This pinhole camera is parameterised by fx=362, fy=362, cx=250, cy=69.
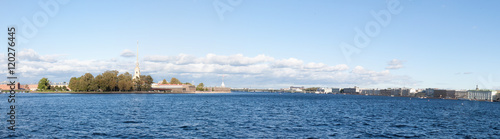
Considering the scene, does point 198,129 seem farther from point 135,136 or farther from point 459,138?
point 459,138

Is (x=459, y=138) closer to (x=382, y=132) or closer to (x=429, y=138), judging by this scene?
(x=429, y=138)

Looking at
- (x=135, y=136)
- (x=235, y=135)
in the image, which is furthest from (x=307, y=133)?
(x=135, y=136)

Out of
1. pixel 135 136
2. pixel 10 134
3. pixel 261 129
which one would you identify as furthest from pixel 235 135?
pixel 10 134

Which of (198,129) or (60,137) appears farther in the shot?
(198,129)

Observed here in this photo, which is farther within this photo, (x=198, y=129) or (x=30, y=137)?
(x=198, y=129)

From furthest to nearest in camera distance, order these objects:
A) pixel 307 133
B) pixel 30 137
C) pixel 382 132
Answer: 1. pixel 382 132
2. pixel 307 133
3. pixel 30 137

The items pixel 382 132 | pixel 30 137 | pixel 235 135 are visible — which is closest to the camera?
pixel 30 137

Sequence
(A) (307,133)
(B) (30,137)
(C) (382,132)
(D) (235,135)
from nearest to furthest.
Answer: (B) (30,137)
(D) (235,135)
(A) (307,133)
(C) (382,132)

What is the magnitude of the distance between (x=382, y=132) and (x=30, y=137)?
37240 mm

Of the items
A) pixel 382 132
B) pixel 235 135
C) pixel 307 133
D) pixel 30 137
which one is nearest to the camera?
pixel 30 137

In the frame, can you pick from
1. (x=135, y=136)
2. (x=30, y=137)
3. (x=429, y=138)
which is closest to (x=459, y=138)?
(x=429, y=138)

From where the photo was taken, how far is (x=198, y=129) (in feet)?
137

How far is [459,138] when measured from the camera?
1572 inches

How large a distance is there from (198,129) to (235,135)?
244 inches
